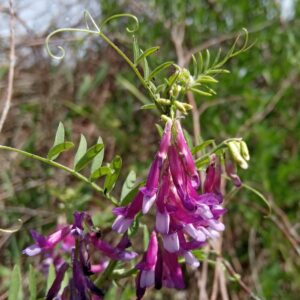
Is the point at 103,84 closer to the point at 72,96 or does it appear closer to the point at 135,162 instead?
the point at 72,96

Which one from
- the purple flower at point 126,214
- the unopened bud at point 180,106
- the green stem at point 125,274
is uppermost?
the unopened bud at point 180,106

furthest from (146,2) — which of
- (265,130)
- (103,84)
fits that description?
(265,130)

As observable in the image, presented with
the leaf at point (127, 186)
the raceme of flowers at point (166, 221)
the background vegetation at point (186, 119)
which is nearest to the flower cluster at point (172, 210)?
the raceme of flowers at point (166, 221)

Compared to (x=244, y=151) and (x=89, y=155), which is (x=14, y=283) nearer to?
(x=89, y=155)

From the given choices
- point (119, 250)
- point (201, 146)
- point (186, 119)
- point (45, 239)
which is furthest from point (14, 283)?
point (186, 119)

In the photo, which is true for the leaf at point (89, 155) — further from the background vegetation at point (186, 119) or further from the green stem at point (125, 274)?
the background vegetation at point (186, 119)

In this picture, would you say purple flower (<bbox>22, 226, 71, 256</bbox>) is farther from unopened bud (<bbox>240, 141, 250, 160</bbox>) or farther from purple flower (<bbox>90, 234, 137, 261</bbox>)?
unopened bud (<bbox>240, 141, 250, 160</bbox>)
